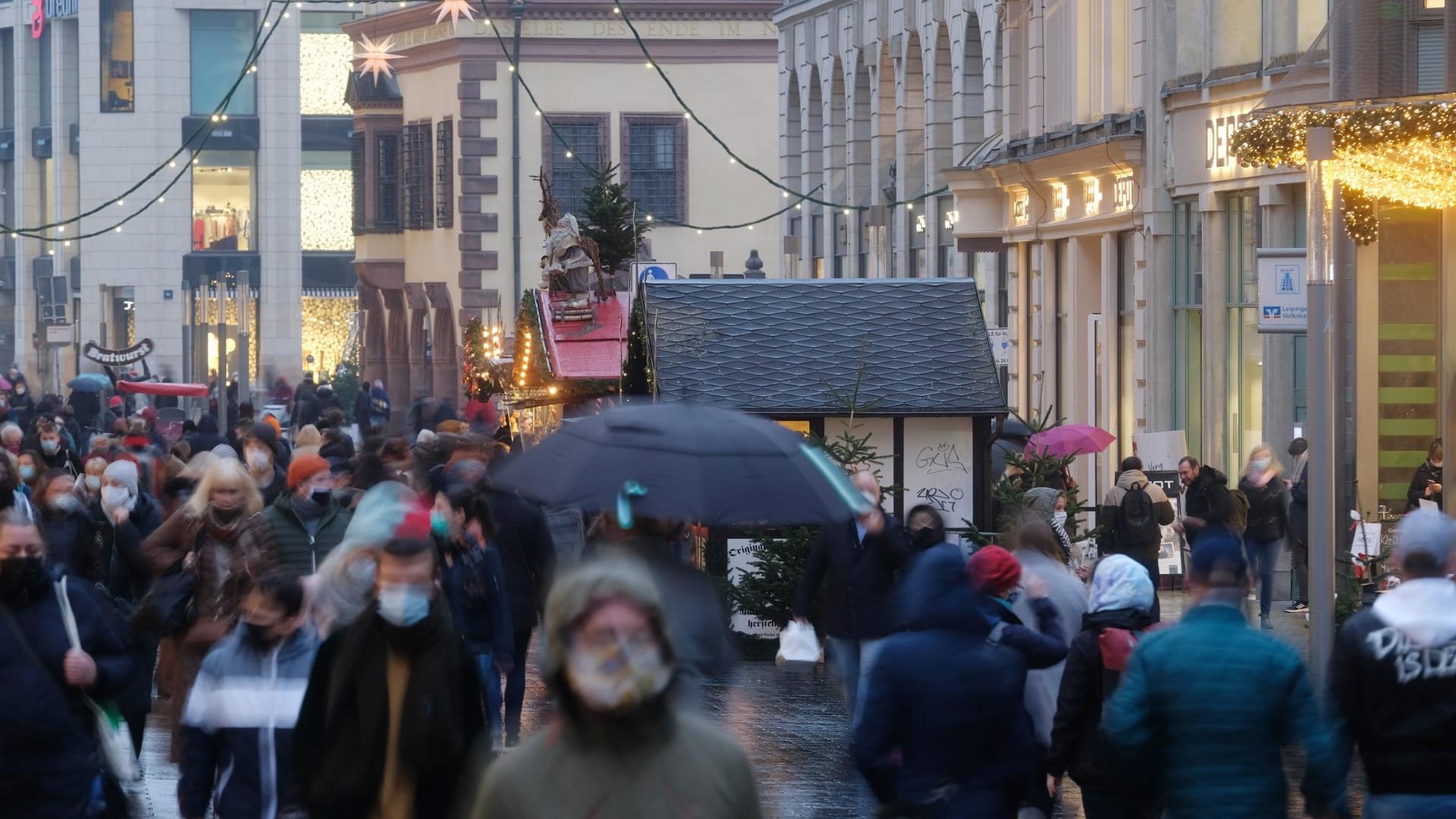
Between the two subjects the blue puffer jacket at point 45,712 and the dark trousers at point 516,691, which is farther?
the dark trousers at point 516,691

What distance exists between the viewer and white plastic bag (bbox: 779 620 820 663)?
12.7 meters

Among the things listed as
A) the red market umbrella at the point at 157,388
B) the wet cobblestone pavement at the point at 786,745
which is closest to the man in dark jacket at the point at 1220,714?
the wet cobblestone pavement at the point at 786,745

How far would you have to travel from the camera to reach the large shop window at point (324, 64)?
80938mm

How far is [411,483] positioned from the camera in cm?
1549

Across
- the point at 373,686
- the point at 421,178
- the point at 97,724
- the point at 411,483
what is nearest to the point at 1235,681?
the point at 373,686

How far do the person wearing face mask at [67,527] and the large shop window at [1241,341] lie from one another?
15393 millimetres

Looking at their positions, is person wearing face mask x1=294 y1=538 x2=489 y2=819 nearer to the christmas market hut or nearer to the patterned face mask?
the patterned face mask

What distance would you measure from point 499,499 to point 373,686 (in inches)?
247

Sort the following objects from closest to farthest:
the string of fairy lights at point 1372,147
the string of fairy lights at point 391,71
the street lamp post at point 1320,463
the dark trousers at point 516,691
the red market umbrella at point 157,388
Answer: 1. the dark trousers at point 516,691
2. the street lamp post at point 1320,463
3. the string of fairy lights at point 1372,147
4. the string of fairy lights at point 391,71
5. the red market umbrella at point 157,388

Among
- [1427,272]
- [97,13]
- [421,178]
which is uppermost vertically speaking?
[97,13]

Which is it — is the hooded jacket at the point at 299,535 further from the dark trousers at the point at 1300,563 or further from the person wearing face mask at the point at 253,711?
the dark trousers at the point at 1300,563

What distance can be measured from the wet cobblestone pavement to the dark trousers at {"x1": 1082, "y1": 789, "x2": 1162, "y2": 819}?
110 inches

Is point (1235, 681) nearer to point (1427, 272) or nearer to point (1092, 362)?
point (1427, 272)

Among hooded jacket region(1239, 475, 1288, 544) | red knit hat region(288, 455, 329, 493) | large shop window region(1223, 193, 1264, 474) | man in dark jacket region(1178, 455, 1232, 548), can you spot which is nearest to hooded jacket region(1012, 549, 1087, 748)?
red knit hat region(288, 455, 329, 493)
